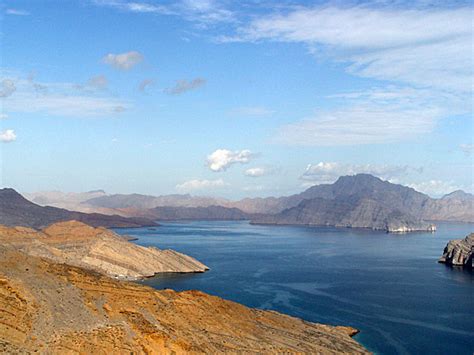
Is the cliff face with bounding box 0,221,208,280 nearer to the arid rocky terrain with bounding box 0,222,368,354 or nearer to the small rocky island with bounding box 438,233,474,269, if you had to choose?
the arid rocky terrain with bounding box 0,222,368,354

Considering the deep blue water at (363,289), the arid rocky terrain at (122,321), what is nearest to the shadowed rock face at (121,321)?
the arid rocky terrain at (122,321)

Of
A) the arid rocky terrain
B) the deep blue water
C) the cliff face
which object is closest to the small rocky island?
the deep blue water

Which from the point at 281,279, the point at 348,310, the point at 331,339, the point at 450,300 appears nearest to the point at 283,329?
the point at 331,339

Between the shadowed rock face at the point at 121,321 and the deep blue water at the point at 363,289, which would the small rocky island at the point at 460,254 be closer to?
the deep blue water at the point at 363,289

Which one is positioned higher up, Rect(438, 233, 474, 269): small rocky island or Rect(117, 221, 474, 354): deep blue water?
Rect(438, 233, 474, 269): small rocky island

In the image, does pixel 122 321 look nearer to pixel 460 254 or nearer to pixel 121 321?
pixel 121 321

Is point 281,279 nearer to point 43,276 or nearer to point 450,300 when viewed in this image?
point 450,300
